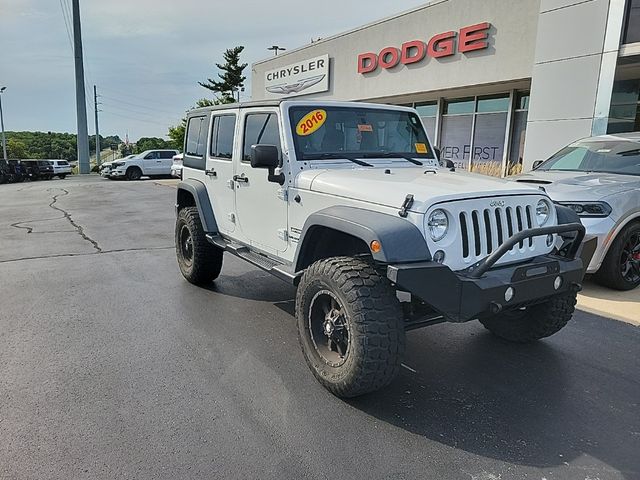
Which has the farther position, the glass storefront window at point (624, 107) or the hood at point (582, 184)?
the glass storefront window at point (624, 107)

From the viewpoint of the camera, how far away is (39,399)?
3.12 meters

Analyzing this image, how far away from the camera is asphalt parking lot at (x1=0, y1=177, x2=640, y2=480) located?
2.52 meters

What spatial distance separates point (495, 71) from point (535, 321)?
37.7 ft

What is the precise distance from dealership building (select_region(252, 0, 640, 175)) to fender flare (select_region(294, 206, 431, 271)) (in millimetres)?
9305

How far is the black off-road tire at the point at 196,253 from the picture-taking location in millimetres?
5391

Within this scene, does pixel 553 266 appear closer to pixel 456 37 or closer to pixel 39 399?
pixel 39 399

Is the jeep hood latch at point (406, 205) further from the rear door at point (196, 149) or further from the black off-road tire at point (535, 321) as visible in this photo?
the rear door at point (196, 149)

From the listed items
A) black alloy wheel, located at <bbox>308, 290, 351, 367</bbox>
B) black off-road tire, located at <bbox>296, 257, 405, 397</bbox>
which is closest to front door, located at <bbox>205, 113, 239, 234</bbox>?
black alloy wheel, located at <bbox>308, 290, 351, 367</bbox>

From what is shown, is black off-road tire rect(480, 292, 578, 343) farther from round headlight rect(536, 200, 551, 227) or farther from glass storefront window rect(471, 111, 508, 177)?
glass storefront window rect(471, 111, 508, 177)

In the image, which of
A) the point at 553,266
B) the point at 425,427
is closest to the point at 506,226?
the point at 553,266

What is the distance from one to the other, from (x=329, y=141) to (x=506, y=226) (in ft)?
5.53

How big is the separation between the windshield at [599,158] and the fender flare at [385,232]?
15.0 feet

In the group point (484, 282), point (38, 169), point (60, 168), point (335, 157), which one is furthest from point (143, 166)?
point (484, 282)

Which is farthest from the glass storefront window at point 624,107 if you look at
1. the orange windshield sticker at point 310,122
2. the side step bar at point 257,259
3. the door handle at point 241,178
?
the side step bar at point 257,259
